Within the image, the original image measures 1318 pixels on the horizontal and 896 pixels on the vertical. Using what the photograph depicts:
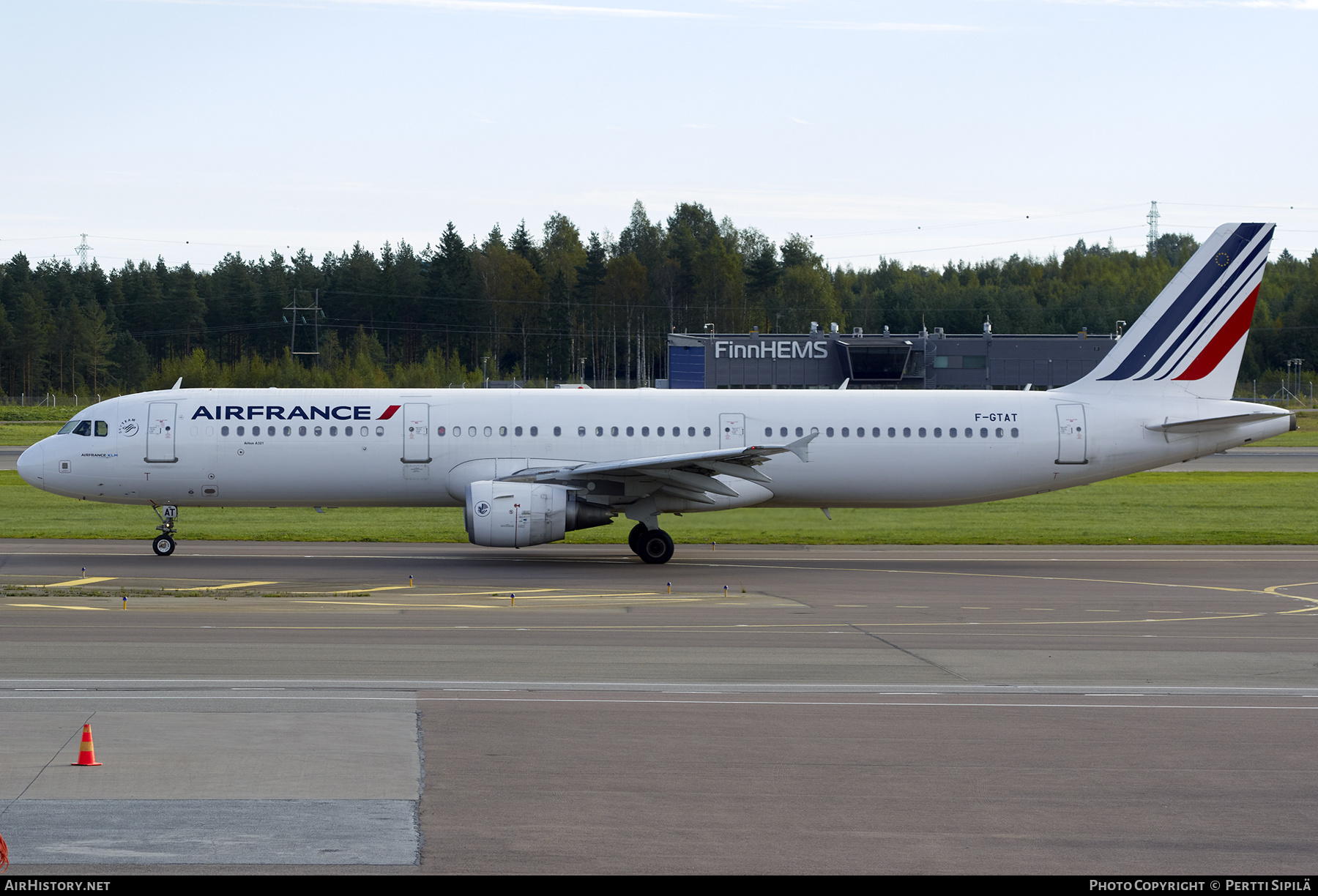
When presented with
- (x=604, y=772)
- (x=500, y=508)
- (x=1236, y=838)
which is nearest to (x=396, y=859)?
(x=604, y=772)

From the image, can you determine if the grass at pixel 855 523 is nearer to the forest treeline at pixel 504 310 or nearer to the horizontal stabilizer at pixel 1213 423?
the horizontal stabilizer at pixel 1213 423

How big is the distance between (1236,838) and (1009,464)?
20.4 m

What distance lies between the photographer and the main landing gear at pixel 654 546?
92.4ft

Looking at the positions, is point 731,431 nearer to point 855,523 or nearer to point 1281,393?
point 855,523

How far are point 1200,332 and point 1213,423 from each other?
8.33ft

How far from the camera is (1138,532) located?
117ft

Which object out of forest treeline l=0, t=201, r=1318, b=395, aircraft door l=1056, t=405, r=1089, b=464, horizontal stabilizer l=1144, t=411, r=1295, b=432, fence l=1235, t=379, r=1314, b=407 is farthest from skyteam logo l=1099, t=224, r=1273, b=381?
forest treeline l=0, t=201, r=1318, b=395

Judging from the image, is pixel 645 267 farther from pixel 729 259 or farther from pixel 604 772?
pixel 604 772

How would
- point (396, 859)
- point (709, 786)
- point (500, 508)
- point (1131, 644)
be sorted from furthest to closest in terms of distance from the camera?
point (500, 508) → point (1131, 644) → point (709, 786) → point (396, 859)

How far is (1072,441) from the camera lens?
2936cm

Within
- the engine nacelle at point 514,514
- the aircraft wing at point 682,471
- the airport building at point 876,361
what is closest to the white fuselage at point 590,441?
the aircraft wing at point 682,471

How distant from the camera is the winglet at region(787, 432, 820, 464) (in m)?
27.0

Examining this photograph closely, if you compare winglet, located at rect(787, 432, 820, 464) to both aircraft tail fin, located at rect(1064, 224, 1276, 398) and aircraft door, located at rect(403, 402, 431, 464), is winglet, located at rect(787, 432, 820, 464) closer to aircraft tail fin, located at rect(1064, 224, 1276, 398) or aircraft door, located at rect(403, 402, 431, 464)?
aircraft tail fin, located at rect(1064, 224, 1276, 398)

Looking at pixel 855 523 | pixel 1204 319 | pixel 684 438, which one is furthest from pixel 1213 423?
pixel 684 438
